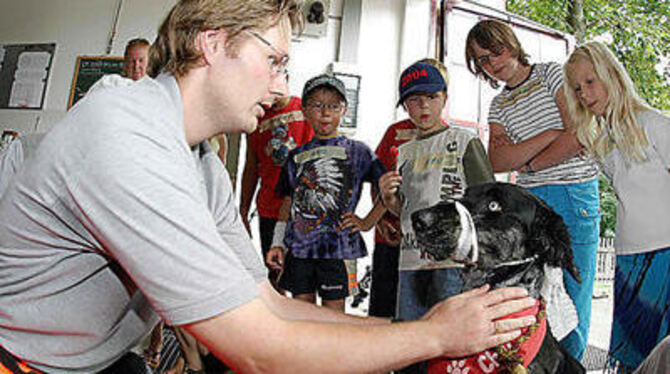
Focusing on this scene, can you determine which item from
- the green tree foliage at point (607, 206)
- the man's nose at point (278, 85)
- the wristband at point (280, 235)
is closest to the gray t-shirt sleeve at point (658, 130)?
the man's nose at point (278, 85)

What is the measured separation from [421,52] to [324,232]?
2846 mm

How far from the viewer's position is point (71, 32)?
4.71 meters

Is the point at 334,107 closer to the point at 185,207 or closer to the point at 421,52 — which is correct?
the point at 185,207

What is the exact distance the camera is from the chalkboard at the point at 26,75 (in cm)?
471

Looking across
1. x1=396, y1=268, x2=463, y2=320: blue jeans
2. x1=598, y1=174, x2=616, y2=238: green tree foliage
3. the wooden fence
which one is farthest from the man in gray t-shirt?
x1=598, y1=174, x2=616, y2=238: green tree foliage

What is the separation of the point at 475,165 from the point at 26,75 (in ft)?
14.3

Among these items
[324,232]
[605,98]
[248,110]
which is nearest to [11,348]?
[248,110]

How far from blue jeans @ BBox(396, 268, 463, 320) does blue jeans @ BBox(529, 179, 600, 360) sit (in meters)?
0.46

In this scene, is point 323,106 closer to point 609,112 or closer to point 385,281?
point 385,281

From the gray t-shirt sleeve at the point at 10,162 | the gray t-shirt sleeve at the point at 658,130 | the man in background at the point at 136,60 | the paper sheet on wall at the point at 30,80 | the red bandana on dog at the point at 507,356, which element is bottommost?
the red bandana on dog at the point at 507,356

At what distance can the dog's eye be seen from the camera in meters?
1.38

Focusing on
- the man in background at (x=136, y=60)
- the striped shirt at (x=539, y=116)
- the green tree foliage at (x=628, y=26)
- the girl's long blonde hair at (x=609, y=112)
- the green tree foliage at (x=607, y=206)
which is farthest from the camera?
the green tree foliage at (x=607, y=206)

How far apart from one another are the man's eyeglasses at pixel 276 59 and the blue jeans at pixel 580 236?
149 centimetres

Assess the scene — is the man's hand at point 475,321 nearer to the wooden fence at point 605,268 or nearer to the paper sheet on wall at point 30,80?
the paper sheet on wall at point 30,80
